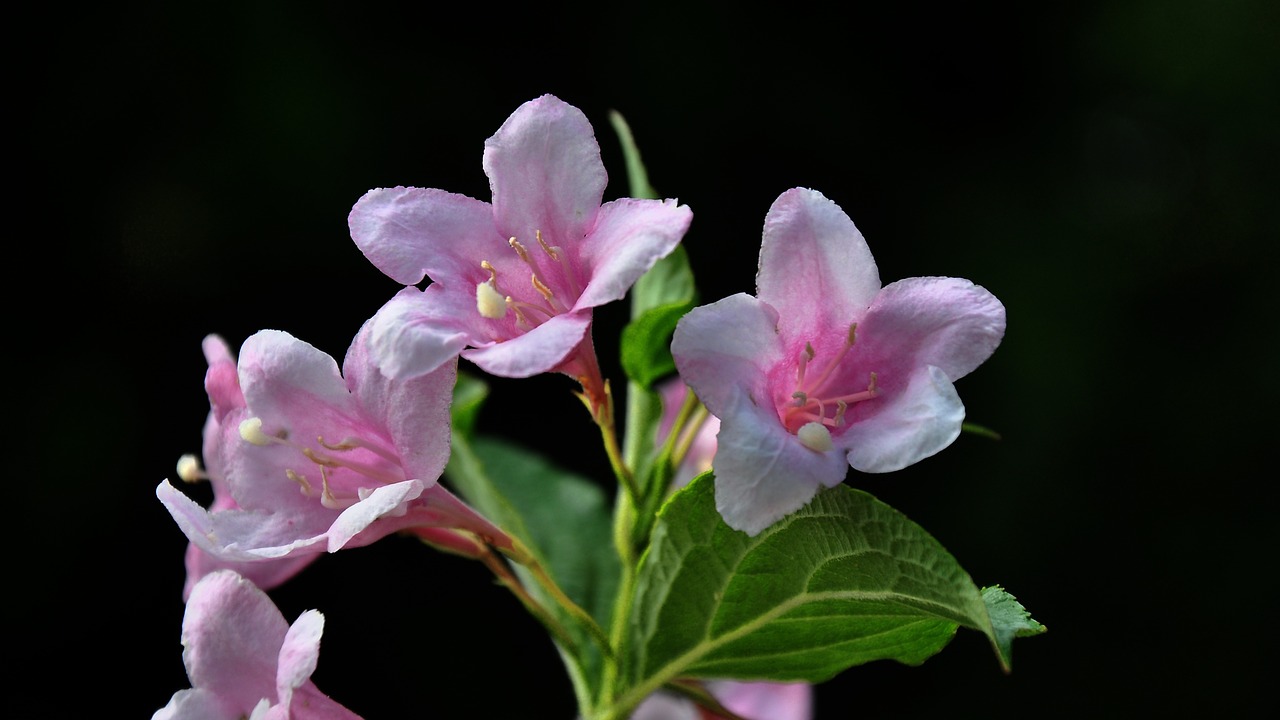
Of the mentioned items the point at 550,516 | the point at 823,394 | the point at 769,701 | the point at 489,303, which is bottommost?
the point at 769,701

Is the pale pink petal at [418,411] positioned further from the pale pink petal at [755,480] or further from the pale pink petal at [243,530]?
the pale pink petal at [755,480]

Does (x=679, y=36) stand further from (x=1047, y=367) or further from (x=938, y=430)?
(x=938, y=430)

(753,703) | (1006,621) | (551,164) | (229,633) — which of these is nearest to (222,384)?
(229,633)

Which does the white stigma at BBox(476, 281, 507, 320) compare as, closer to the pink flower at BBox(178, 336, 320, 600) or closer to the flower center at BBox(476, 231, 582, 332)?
the flower center at BBox(476, 231, 582, 332)

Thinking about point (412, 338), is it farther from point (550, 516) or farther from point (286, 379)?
point (550, 516)

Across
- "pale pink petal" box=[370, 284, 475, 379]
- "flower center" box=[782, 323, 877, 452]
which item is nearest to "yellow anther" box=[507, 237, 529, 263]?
"pale pink petal" box=[370, 284, 475, 379]

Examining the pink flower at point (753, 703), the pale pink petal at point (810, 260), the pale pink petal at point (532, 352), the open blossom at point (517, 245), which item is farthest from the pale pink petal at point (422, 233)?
the pink flower at point (753, 703)

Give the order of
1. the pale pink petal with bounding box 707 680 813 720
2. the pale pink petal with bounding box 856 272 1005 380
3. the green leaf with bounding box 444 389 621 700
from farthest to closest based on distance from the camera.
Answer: the pale pink petal with bounding box 707 680 813 720 < the green leaf with bounding box 444 389 621 700 < the pale pink petal with bounding box 856 272 1005 380
